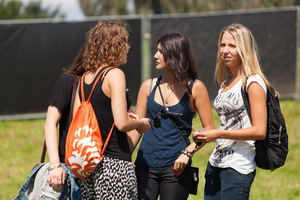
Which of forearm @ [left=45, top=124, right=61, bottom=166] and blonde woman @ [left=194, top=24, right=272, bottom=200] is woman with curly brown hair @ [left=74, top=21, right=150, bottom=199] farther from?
blonde woman @ [left=194, top=24, right=272, bottom=200]

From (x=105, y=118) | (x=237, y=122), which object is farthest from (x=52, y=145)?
(x=237, y=122)

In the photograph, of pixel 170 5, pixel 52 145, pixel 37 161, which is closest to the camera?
pixel 52 145

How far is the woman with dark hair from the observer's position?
353 cm

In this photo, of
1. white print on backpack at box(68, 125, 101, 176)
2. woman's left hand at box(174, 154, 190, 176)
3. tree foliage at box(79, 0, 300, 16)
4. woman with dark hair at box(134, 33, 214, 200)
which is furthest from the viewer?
tree foliage at box(79, 0, 300, 16)

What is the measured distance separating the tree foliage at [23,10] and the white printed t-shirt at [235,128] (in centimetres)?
3825

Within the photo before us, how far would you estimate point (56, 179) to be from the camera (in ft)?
9.76

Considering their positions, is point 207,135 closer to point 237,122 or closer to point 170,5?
point 237,122

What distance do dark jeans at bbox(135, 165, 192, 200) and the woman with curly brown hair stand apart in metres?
0.41

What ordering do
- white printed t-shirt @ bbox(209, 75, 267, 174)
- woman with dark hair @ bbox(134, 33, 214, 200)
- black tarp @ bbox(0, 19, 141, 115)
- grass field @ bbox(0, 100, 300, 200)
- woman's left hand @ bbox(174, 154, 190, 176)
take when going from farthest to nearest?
black tarp @ bbox(0, 19, 141, 115), grass field @ bbox(0, 100, 300, 200), woman with dark hair @ bbox(134, 33, 214, 200), woman's left hand @ bbox(174, 154, 190, 176), white printed t-shirt @ bbox(209, 75, 267, 174)

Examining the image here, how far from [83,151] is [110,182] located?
0.27 m

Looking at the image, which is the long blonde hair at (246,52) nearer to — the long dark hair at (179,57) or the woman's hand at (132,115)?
the long dark hair at (179,57)

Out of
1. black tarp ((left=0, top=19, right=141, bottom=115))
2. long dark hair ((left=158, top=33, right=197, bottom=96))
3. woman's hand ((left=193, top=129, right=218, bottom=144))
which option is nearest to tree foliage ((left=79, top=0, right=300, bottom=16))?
black tarp ((left=0, top=19, right=141, bottom=115))

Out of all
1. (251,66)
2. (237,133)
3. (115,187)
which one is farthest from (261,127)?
(115,187)

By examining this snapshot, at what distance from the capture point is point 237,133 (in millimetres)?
3221
